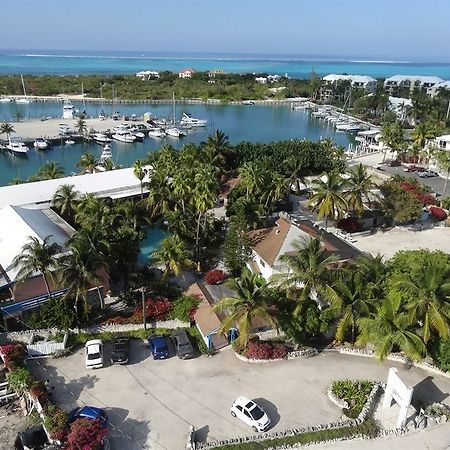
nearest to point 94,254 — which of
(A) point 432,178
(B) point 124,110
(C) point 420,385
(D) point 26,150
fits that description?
(C) point 420,385

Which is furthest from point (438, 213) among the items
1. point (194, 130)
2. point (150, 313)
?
point (194, 130)

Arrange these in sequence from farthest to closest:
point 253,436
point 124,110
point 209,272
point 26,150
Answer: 1. point 124,110
2. point 26,150
3. point 209,272
4. point 253,436

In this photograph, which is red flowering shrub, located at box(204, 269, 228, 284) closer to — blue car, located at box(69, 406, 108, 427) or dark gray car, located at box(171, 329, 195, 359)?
dark gray car, located at box(171, 329, 195, 359)

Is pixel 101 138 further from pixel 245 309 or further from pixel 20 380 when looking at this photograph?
pixel 245 309

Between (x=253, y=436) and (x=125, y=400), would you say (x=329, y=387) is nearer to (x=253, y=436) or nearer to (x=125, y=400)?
(x=253, y=436)

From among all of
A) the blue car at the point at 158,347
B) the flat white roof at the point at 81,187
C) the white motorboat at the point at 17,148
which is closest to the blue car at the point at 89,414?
the blue car at the point at 158,347

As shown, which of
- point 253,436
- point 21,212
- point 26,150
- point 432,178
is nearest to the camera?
point 253,436

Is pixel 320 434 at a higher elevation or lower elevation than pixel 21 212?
lower
